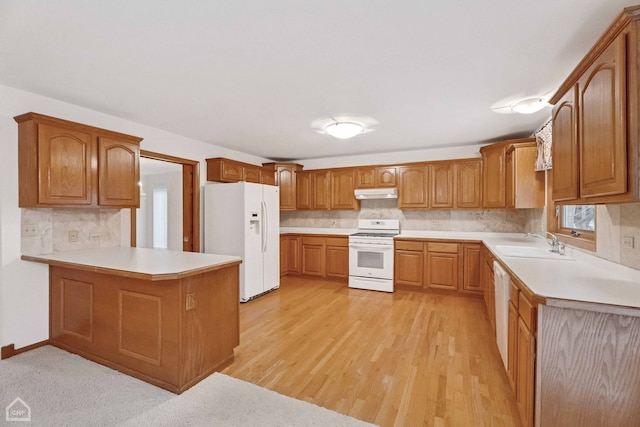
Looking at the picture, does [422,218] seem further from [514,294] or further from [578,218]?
[514,294]

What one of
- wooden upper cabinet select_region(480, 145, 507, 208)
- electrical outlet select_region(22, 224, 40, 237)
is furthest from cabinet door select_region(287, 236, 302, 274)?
electrical outlet select_region(22, 224, 40, 237)

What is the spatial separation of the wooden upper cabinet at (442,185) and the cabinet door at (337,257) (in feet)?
5.42

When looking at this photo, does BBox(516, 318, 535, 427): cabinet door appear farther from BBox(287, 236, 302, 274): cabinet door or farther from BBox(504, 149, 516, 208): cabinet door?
BBox(287, 236, 302, 274): cabinet door

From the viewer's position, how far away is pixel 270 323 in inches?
127

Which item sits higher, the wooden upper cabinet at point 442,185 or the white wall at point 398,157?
the white wall at point 398,157

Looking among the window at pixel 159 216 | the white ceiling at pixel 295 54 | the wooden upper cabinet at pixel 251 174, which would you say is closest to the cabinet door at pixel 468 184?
the white ceiling at pixel 295 54

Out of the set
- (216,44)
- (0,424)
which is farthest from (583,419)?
(0,424)

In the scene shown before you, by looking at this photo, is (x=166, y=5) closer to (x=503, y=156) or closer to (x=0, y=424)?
(x=0, y=424)

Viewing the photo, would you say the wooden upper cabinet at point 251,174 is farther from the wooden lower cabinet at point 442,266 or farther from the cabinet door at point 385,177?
the wooden lower cabinet at point 442,266

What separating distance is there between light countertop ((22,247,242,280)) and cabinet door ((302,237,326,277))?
115 inches

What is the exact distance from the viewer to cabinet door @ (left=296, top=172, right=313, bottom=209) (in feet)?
18.3

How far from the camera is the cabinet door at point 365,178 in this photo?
502 centimetres

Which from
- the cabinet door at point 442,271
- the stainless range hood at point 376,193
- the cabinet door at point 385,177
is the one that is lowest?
the cabinet door at point 442,271

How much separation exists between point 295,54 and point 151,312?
2.08m
